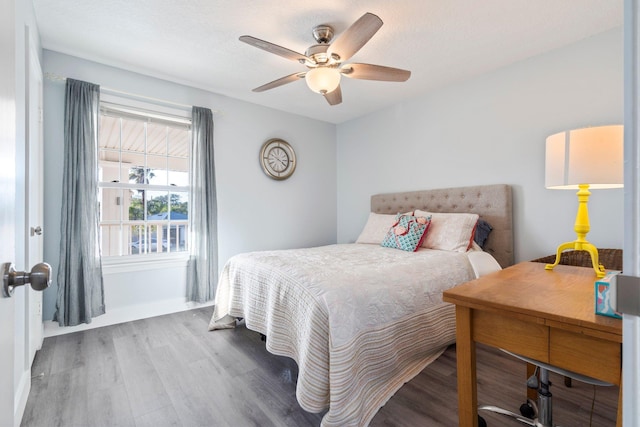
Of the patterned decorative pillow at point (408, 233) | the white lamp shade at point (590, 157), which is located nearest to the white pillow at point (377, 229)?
the patterned decorative pillow at point (408, 233)

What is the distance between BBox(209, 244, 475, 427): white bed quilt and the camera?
1.49 m

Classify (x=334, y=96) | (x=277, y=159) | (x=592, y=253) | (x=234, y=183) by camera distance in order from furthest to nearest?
(x=277, y=159) → (x=234, y=183) → (x=334, y=96) → (x=592, y=253)

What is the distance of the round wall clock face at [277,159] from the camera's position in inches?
156

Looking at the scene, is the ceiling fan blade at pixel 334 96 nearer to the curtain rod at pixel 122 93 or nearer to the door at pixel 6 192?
the curtain rod at pixel 122 93

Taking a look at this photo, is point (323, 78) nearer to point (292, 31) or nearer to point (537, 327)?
point (292, 31)

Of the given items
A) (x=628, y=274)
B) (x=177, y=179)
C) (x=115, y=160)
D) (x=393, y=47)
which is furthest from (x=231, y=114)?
(x=628, y=274)

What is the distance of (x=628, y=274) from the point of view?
0.45 meters

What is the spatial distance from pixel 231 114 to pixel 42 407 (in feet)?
10.3

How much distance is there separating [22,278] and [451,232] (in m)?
2.91

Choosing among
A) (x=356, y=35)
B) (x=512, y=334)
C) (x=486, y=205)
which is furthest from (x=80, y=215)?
(x=486, y=205)

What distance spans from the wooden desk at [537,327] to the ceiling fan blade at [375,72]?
165 centimetres

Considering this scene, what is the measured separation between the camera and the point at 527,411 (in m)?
1.51

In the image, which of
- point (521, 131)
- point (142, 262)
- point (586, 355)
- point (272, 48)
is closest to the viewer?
point (586, 355)

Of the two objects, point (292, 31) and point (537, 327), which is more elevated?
point (292, 31)
